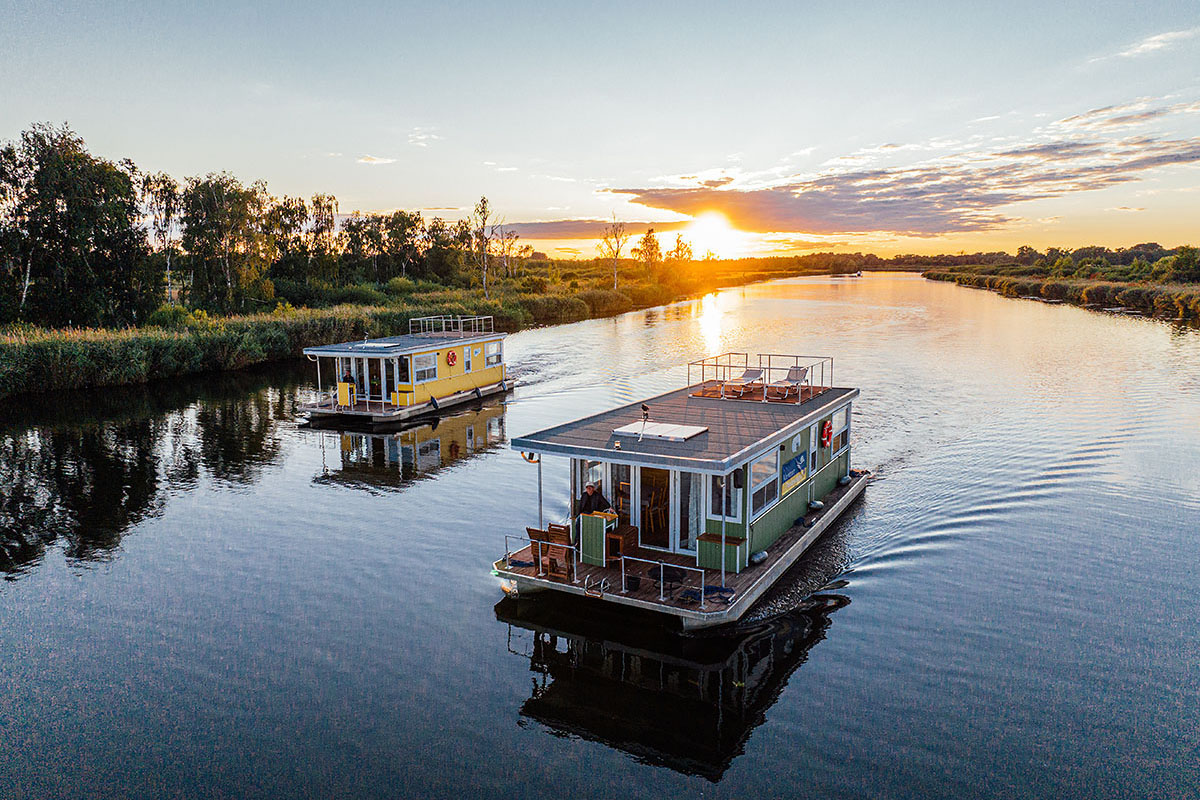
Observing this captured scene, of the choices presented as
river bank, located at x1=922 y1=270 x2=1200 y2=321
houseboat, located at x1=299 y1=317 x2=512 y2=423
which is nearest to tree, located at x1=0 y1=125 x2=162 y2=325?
houseboat, located at x1=299 y1=317 x2=512 y2=423

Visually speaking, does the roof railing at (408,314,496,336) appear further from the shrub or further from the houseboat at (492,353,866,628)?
the houseboat at (492,353,866,628)

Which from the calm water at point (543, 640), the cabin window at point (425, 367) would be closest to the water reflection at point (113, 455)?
the calm water at point (543, 640)

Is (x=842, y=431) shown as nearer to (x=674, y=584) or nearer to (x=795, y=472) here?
(x=795, y=472)

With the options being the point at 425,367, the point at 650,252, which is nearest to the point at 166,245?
the point at 425,367

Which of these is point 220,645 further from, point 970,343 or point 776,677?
point 970,343

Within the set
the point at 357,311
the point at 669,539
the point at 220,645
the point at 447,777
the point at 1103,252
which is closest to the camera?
the point at 447,777

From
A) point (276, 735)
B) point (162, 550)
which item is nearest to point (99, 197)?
point (162, 550)
